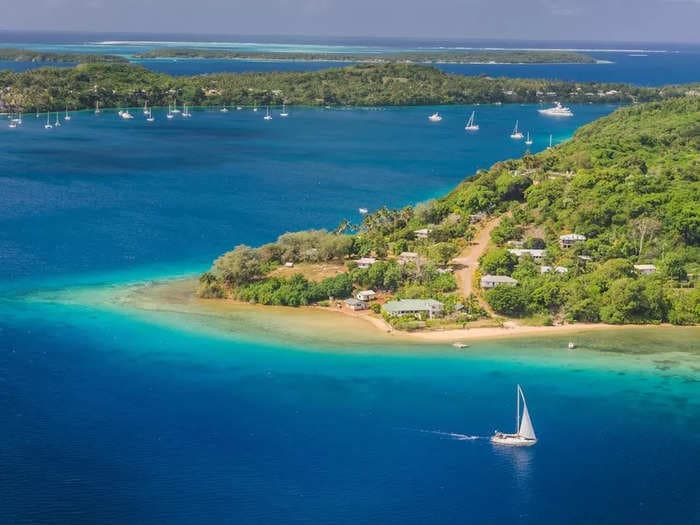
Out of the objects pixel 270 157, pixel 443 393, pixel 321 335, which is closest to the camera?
pixel 443 393

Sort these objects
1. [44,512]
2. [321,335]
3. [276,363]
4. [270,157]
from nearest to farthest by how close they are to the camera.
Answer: [44,512]
[276,363]
[321,335]
[270,157]

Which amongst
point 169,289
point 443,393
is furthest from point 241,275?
point 443,393

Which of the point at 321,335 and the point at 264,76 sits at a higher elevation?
the point at 264,76

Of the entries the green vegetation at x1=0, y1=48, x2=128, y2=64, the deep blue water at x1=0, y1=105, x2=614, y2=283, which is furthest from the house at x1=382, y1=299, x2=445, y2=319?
the green vegetation at x1=0, y1=48, x2=128, y2=64

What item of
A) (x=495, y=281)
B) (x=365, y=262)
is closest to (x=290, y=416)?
(x=495, y=281)

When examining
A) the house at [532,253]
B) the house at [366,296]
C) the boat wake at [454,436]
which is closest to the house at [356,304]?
the house at [366,296]

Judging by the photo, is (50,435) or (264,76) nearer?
(50,435)

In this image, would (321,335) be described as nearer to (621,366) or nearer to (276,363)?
(276,363)
